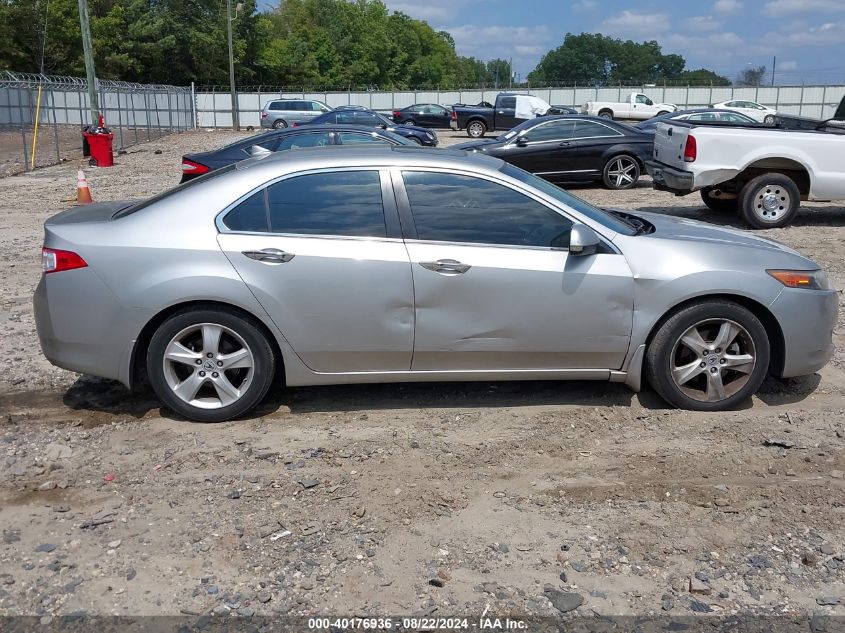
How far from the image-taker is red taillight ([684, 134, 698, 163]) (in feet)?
36.9

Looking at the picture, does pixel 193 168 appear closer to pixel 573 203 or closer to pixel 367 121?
pixel 573 203

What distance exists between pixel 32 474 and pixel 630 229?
12.3 ft

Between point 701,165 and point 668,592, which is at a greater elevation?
point 701,165

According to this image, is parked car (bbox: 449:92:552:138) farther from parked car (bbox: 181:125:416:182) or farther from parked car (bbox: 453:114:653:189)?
parked car (bbox: 181:125:416:182)

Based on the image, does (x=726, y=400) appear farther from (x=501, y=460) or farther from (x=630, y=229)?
(x=501, y=460)

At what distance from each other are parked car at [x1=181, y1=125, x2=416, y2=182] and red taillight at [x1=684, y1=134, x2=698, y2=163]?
4.62 m

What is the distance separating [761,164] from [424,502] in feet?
30.4

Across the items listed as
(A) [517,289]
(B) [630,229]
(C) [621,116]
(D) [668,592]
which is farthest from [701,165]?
(C) [621,116]

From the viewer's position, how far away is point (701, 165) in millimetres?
11305

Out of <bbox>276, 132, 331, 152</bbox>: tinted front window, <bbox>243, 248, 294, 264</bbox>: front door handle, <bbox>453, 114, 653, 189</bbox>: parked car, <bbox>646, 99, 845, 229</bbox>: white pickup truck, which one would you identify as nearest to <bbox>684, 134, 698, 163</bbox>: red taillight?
<bbox>646, 99, 845, 229</bbox>: white pickup truck

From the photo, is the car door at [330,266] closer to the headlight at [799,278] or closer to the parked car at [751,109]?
the headlight at [799,278]

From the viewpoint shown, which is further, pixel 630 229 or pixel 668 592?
pixel 630 229

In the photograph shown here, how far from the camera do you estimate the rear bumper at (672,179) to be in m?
11.4

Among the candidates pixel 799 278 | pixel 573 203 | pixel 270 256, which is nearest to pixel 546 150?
pixel 573 203
